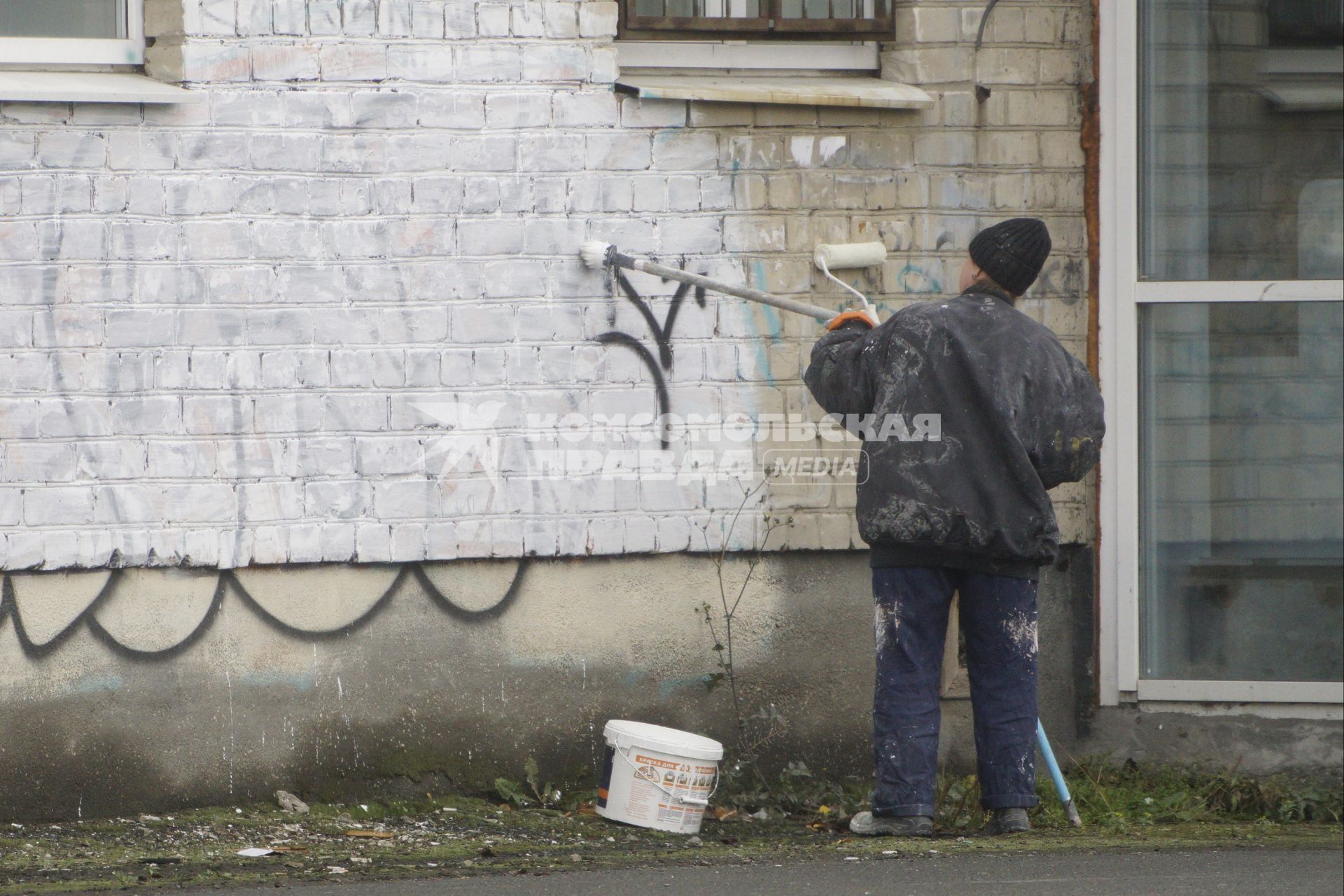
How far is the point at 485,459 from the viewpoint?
14.8 ft

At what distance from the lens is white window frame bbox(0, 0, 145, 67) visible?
425cm

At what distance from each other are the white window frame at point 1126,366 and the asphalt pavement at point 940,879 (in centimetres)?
97

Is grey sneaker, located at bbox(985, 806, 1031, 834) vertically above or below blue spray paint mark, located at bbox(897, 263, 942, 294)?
below

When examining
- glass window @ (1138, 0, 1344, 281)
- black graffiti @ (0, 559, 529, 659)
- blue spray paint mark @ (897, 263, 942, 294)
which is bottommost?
black graffiti @ (0, 559, 529, 659)

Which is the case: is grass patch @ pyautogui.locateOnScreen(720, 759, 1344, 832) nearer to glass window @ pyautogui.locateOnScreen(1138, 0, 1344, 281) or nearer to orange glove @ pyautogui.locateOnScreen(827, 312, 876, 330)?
orange glove @ pyautogui.locateOnScreen(827, 312, 876, 330)

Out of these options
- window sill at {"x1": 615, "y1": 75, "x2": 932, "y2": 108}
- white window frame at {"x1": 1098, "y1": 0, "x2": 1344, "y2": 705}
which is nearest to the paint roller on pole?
window sill at {"x1": 615, "y1": 75, "x2": 932, "y2": 108}

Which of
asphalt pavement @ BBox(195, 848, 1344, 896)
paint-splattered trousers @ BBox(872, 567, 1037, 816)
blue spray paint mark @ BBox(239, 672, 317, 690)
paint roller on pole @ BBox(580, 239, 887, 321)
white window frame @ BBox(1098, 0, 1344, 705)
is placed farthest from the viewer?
white window frame @ BBox(1098, 0, 1344, 705)

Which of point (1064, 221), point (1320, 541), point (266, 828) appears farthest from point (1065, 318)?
point (266, 828)

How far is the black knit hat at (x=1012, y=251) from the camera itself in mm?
3918

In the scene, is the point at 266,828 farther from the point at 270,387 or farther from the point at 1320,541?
the point at 1320,541

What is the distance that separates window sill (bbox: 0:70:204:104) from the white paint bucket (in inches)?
86.4

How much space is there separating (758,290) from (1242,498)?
1.78m

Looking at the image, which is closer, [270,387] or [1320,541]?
[270,387]

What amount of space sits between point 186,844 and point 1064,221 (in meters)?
3.26
